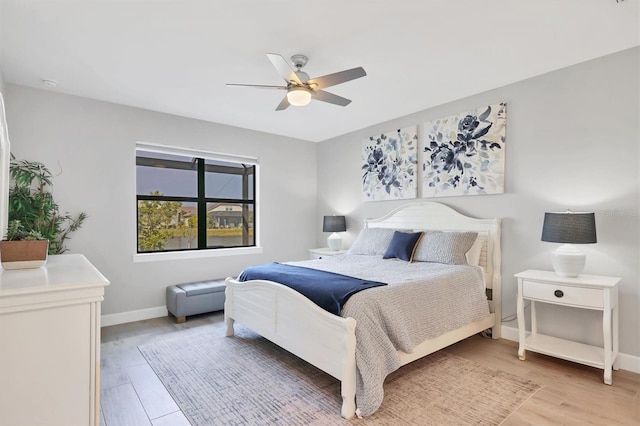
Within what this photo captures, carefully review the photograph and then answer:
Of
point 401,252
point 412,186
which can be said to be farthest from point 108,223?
point 412,186

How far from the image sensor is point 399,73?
306 cm

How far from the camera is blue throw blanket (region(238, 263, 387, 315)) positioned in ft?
7.49

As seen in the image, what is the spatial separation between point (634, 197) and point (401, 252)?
1956mm

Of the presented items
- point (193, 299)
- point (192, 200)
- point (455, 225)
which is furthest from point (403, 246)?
point (192, 200)

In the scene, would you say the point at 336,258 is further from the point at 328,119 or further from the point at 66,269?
the point at 66,269

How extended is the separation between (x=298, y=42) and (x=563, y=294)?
9.29 ft

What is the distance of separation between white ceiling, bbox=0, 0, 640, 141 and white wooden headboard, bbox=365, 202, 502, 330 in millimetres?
1299

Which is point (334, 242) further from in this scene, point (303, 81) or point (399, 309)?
point (303, 81)

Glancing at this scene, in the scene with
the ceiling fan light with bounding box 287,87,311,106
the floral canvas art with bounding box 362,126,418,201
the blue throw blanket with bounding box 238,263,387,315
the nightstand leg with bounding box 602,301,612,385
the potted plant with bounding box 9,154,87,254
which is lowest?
the nightstand leg with bounding box 602,301,612,385

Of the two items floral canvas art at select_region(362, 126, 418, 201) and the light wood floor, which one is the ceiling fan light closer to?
floral canvas art at select_region(362, 126, 418, 201)

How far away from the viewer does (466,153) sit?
3.68 meters

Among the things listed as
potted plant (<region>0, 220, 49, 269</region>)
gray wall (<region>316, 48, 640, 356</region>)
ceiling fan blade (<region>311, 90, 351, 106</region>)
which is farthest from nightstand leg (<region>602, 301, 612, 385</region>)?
potted plant (<region>0, 220, 49, 269</region>)

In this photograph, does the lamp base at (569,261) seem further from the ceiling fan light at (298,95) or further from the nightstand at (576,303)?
the ceiling fan light at (298,95)

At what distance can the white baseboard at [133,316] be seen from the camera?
3.77 metres
